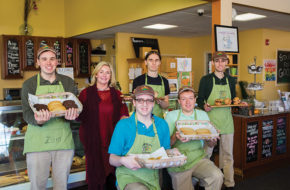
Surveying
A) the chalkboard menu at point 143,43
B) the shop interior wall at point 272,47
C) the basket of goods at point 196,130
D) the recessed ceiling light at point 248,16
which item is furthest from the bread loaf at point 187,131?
the shop interior wall at point 272,47

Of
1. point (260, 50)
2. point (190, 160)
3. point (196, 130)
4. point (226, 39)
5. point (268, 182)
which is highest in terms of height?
point (260, 50)

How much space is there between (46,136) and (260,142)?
3.31 m

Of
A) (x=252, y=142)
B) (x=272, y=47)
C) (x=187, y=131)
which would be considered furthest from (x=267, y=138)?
(x=272, y=47)

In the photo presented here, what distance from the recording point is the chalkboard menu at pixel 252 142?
4.29 metres

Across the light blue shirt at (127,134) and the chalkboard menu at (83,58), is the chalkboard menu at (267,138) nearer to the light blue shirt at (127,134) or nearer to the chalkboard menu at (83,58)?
the light blue shirt at (127,134)

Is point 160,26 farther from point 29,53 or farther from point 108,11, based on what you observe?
point 29,53

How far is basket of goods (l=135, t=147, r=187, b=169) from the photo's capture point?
6.53 feet

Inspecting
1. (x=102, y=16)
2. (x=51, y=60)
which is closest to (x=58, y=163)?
(x=51, y=60)

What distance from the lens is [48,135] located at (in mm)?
2379

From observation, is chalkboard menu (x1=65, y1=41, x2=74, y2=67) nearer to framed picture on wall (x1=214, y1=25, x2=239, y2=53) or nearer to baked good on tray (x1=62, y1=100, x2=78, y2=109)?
framed picture on wall (x1=214, y1=25, x2=239, y2=53)

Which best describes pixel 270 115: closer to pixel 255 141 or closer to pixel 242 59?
pixel 255 141

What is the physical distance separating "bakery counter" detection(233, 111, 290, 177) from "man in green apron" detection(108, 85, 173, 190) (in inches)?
91.3

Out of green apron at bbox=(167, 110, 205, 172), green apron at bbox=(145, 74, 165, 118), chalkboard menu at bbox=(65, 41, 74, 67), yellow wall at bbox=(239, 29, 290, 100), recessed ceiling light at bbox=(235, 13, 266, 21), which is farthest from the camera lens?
chalkboard menu at bbox=(65, 41, 74, 67)

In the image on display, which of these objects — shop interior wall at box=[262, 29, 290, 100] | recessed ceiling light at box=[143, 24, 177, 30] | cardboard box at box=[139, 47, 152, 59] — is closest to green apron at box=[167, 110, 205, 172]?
recessed ceiling light at box=[143, 24, 177, 30]
